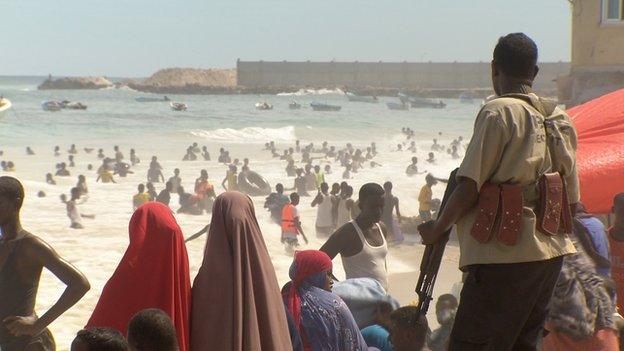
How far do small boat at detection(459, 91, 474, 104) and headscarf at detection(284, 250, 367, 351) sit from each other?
107m

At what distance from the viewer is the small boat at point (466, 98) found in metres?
110

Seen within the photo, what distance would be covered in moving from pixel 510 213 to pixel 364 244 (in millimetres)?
3219

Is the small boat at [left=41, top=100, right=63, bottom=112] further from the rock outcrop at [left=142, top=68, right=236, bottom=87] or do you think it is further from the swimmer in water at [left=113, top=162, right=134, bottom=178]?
the rock outcrop at [left=142, top=68, right=236, bottom=87]

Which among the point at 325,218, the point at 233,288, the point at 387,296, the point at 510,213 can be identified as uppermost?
the point at 510,213

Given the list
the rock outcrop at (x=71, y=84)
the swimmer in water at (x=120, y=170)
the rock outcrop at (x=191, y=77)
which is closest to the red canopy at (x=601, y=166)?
the swimmer in water at (x=120, y=170)

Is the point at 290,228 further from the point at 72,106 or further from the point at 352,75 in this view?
the point at 352,75

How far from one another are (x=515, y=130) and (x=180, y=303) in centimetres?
139

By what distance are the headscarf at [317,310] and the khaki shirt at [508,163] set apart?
3.80ft

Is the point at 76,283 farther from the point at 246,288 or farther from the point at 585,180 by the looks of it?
the point at 585,180

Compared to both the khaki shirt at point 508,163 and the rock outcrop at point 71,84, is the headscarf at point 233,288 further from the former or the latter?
the rock outcrop at point 71,84

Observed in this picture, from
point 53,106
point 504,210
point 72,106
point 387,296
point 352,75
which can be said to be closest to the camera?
point 504,210

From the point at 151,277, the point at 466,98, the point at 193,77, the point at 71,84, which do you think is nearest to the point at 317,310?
the point at 151,277

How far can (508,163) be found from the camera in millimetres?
2963

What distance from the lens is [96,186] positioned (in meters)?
28.1
